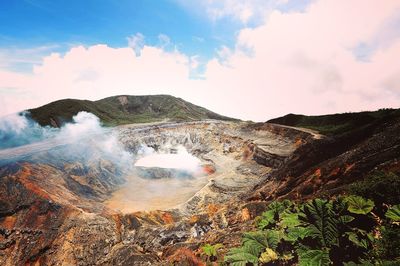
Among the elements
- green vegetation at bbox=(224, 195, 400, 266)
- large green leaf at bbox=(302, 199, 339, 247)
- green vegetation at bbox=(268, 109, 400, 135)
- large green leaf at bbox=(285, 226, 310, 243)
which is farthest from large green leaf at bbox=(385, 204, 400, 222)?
green vegetation at bbox=(268, 109, 400, 135)

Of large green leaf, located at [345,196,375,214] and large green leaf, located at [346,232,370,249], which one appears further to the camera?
A: large green leaf, located at [345,196,375,214]

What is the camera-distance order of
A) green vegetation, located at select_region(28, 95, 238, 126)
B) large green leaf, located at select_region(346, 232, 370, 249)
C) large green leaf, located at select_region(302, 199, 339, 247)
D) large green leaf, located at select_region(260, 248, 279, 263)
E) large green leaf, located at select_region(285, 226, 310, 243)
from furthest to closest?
1. green vegetation, located at select_region(28, 95, 238, 126)
2. large green leaf, located at select_region(260, 248, 279, 263)
3. large green leaf, located at select_region(285, 226, 310, 243)
4. large green leaf, located at select_region(302, 199, 339, 247)
5. large green leaf, located at select_region(346, 232, 370, 249)

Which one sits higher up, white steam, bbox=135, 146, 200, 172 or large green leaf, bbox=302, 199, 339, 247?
large green leaf, bbox=302, 199, 339, 247

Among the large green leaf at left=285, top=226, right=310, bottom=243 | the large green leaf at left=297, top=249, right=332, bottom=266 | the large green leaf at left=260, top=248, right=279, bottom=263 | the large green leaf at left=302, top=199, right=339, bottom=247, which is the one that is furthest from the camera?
the large green leaf at left=260, top=248, right=279, bottom=263

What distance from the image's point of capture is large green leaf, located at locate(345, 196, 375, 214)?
743 cm

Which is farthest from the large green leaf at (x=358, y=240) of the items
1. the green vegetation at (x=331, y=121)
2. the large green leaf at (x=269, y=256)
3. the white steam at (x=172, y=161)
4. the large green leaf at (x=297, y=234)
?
the white steam at (x=172, y=161)

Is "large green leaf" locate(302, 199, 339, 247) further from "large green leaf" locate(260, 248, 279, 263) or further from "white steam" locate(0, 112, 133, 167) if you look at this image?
"white steam" locate(0, 112, 133, 167)

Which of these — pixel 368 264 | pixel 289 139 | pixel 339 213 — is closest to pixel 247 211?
pixel 339 213

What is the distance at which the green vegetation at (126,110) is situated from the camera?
65.9 meters

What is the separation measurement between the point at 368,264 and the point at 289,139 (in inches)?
1490

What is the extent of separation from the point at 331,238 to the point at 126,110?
101 meters

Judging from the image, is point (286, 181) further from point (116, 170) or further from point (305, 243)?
point (116, 170)

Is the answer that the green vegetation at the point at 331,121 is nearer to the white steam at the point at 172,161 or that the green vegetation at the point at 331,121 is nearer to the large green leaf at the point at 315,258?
the white steam at the point at 172,161

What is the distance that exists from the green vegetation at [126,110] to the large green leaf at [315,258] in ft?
209
